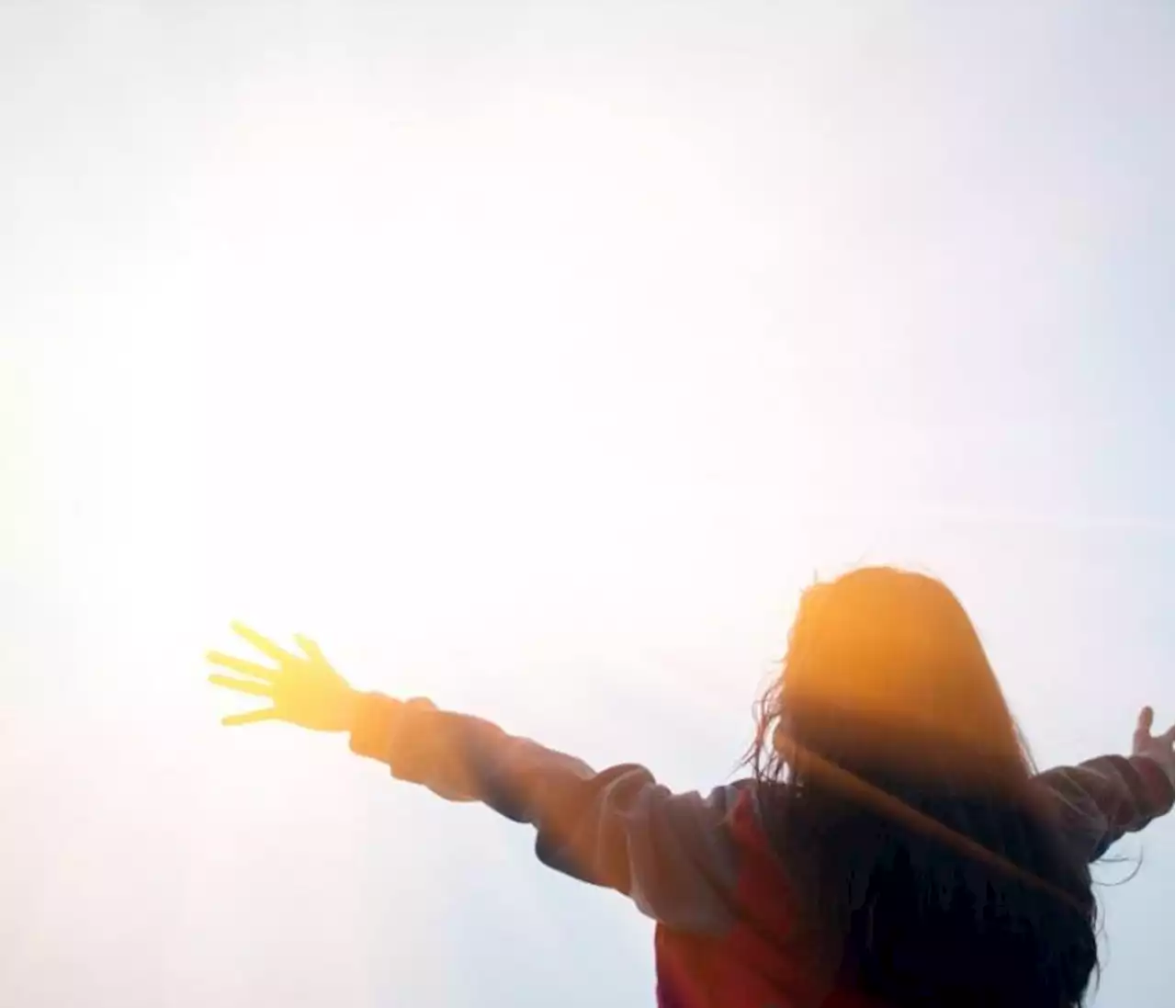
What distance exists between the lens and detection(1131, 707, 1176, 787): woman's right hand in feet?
10.9

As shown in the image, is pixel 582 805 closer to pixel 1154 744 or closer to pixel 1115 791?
pixel 1115 791

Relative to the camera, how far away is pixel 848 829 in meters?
2.21

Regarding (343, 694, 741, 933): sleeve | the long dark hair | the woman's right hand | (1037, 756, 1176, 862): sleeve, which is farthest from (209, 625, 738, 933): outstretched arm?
the woman's right hand

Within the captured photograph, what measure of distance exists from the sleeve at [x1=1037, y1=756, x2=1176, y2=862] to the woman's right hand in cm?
6

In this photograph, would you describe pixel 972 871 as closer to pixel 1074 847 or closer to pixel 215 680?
pixel 1074 847

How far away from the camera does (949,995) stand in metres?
2.12

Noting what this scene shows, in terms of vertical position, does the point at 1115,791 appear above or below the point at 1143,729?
below

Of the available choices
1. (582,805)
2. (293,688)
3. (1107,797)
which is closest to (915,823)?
(582,805)

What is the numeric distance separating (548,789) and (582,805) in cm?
10

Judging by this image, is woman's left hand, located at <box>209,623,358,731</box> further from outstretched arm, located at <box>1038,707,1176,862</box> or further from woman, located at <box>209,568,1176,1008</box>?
outstretched arm, located at <box>1038,707,1176,862</box>

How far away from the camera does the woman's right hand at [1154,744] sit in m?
3.32

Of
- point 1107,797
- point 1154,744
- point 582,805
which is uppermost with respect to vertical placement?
point 1154,744

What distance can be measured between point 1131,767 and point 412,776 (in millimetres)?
2364

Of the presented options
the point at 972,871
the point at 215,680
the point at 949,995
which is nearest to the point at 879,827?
the point at 972,871
